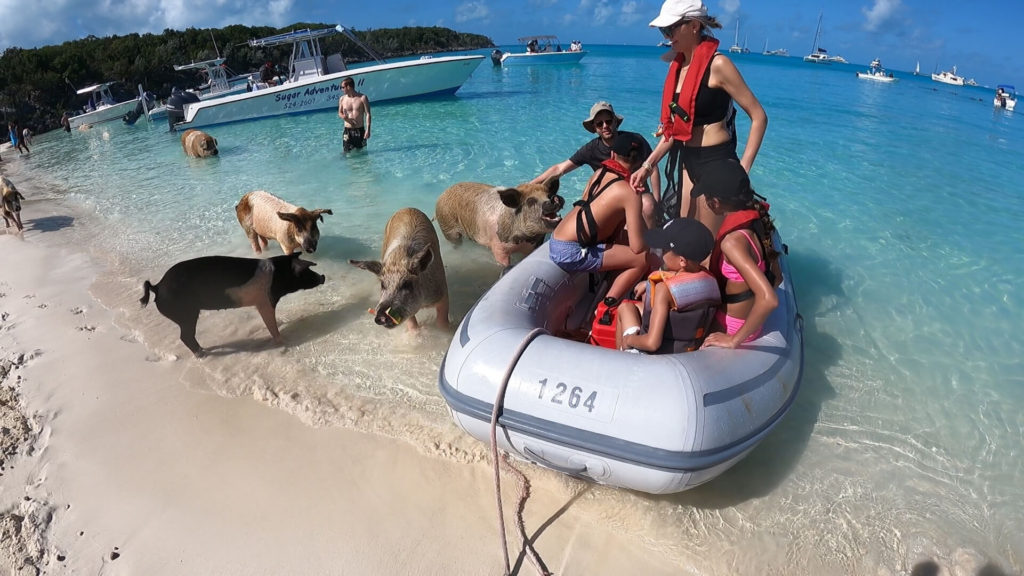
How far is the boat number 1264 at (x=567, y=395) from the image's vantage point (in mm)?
2803

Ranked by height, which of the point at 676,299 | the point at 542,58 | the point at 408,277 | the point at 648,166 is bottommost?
the point at 408,277

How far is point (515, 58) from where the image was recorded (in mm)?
45719

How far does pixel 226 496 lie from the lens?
3.38 m

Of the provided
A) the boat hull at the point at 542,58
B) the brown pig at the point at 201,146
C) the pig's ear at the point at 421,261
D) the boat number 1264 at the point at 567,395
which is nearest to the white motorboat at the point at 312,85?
the brown pig at the point at 201,146

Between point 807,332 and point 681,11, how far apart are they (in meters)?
3.46

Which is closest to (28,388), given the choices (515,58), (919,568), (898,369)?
(919,568)

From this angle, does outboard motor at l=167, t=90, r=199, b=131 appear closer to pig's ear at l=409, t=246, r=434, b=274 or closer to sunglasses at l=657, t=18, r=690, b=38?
pig's ear at l=409, t=246, r=434, b=274

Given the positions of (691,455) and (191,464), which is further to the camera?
(191,464)

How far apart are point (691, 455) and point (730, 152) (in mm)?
2465

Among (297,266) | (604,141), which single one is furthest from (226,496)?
(604,141)

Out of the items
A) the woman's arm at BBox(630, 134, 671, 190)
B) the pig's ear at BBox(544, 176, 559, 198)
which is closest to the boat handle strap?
the woman's arm at BBox(630, 134, 671, 190)

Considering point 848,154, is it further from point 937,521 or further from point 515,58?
point 515,58

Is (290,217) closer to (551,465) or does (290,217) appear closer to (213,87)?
(551,465)

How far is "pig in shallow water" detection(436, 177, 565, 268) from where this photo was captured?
5.04 meters
